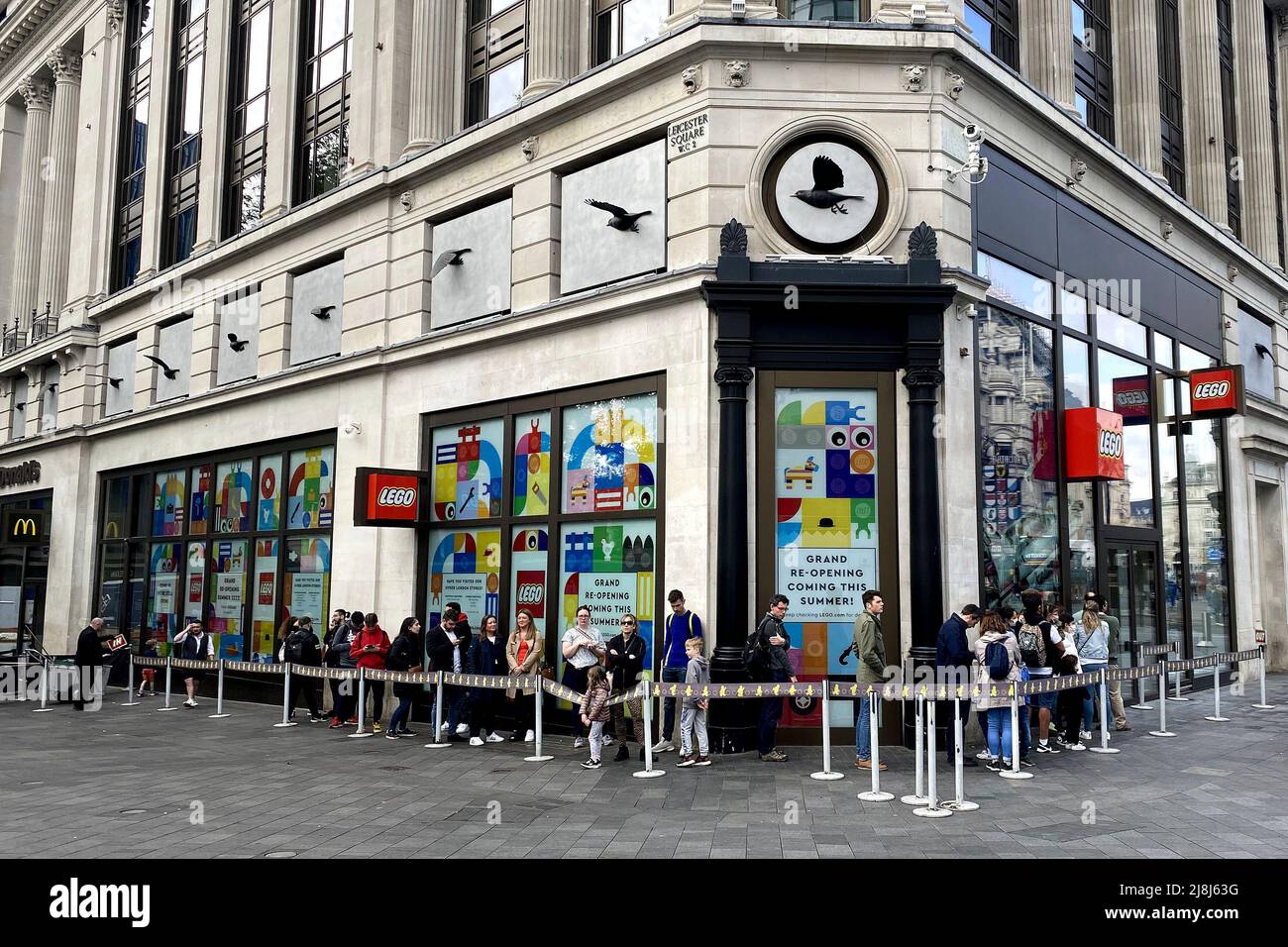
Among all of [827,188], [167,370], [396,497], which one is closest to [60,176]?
[167,370]

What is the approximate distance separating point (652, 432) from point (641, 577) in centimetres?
213

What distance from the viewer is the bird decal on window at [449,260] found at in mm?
17922

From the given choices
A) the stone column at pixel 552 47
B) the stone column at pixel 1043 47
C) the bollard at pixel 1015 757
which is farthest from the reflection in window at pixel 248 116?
the bollard at pixel 1015 757

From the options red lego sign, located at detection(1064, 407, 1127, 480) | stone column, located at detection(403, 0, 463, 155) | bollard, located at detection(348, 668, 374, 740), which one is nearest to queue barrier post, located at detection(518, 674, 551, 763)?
bollard, located at detection(348, 668, 374, 740)

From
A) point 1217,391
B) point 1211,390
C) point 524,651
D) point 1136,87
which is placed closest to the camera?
point 524,651

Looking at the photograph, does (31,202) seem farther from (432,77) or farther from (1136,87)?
(1136,87)

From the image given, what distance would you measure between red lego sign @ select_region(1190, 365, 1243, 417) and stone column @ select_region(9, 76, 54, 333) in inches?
1430

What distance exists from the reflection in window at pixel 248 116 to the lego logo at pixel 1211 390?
21455 mm

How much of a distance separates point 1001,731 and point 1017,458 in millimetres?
5256

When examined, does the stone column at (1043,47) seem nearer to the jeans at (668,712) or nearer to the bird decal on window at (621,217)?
the bird decal on window at (621,217)

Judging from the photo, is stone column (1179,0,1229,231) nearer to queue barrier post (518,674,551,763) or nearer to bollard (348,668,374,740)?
queue barrier post (518,674,551,763)

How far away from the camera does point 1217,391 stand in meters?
19.9

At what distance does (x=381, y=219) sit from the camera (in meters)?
19.4
